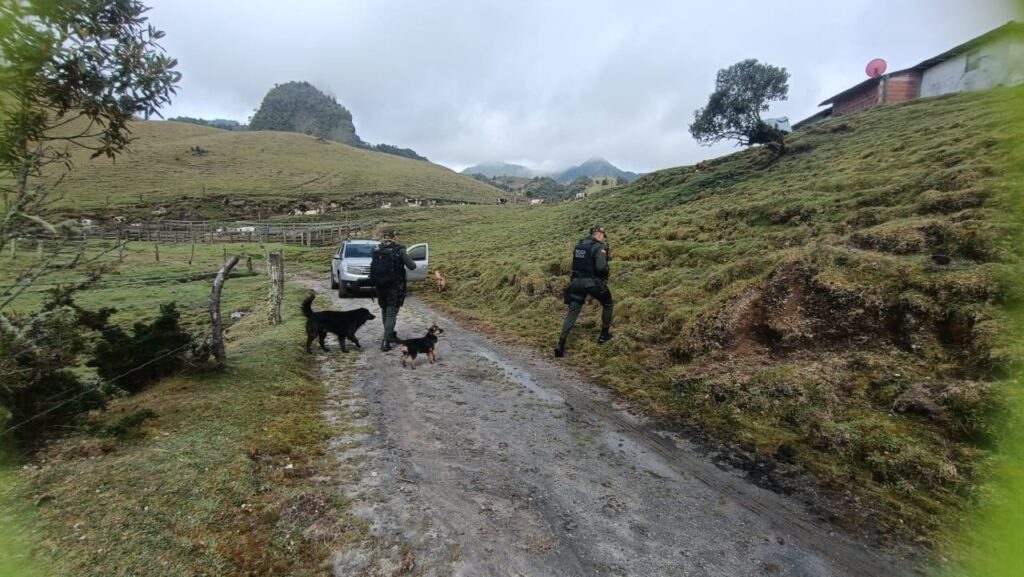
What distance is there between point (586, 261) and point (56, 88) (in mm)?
6565

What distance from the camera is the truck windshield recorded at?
15648 millimetres

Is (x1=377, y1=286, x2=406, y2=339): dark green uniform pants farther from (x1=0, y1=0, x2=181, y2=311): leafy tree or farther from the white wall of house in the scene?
the white wall of house

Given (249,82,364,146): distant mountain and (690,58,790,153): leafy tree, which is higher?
(249,82,364,146): distant mountain

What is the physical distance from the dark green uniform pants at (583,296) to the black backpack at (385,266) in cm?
314

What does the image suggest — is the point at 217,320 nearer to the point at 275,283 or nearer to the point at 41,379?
the point at 41,379

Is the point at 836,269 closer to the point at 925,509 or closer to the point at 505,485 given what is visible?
the point at 925,509

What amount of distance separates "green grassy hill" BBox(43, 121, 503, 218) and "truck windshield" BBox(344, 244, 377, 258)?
148 feet

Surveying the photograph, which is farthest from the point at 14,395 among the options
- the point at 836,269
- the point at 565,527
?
the point at 836,269

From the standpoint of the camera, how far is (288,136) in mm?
116938

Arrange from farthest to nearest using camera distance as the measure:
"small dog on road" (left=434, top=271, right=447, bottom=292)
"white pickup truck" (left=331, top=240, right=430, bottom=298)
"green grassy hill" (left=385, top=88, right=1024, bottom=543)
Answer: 1. "small dog on road" (left=434, top=271, right=447, bottom=292)
2. "white pickup truck" (left=331, top=240, right=430, bottom=298)
3. "green grassy hill" (left=385, top=88, right=1024, bottom=543)

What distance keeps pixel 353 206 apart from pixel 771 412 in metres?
68.2

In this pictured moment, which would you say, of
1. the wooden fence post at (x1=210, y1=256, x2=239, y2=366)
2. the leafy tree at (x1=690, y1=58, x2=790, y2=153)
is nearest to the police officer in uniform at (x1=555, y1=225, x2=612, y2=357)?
the wooden fence post at (x1=210, y1=256, x2=239, y2=366)

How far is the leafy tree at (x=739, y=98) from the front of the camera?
3038cm

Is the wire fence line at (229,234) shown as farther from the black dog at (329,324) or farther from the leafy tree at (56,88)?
the leafy tree at (56,88)
